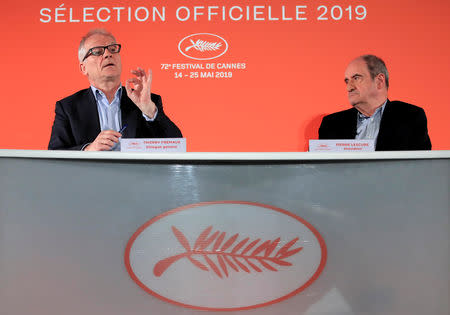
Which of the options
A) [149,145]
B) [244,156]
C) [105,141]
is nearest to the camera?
[244,156]

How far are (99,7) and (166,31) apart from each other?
601 millimetres

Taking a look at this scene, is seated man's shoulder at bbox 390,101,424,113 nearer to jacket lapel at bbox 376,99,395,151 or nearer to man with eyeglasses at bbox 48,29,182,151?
jacket lapel at bbox 376,99,395,151

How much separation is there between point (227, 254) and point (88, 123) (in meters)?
2.09

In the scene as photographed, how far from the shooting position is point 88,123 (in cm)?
280

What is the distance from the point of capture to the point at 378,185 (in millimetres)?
1159

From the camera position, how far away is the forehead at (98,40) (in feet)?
9.56

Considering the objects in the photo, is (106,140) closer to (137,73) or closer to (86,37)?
(137,73)

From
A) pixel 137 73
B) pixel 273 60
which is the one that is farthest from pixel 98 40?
pixel 273 60

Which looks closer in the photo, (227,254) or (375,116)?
(227,254)

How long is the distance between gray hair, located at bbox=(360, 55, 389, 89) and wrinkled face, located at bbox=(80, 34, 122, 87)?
6.82 feet

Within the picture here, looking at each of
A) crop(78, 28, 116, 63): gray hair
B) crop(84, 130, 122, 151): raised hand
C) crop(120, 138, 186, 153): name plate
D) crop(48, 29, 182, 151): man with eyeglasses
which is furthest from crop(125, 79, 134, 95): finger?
crop(120, 138, 186, 153): name plate

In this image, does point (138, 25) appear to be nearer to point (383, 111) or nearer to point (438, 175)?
point (383, 111)

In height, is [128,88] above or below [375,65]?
below

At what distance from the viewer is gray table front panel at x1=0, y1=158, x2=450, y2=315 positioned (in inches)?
45.1
